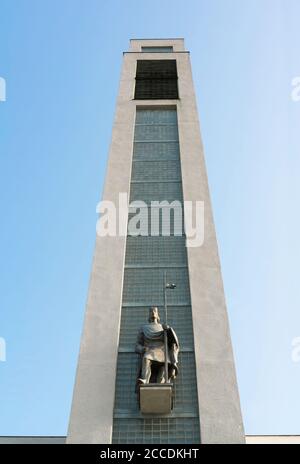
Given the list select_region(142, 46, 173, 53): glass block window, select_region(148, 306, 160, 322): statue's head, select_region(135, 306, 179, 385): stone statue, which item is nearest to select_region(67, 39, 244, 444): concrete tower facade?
select_region(135, 306, 179, 385): stone statue

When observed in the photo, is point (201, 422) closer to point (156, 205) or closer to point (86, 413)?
point (86, 413)

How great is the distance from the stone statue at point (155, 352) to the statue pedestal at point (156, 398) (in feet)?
1.06

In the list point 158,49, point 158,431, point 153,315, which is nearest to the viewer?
point 158,431

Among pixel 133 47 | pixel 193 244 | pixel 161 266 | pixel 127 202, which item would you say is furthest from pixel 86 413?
pixel 133 47

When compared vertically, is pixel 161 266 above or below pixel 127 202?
below

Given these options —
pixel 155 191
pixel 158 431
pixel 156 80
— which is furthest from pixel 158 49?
pixel 158 431

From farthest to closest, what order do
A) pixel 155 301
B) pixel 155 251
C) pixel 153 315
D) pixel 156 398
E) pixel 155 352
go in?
pixel 155 251 < pixel 155 301 < pixel 153 315 < pixel 155 352 < pixel 156 398

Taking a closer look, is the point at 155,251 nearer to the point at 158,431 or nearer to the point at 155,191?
the point at 155,191

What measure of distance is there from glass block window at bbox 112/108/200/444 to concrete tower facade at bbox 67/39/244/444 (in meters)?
0.03

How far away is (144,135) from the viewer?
972 inches

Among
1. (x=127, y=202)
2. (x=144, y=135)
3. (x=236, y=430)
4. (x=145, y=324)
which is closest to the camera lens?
(x=236, y=430)

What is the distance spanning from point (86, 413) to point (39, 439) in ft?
30.1

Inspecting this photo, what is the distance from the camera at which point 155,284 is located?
1777cm

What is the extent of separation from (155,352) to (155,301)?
270cm
